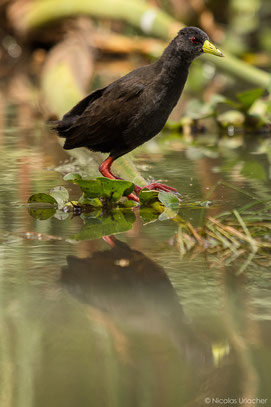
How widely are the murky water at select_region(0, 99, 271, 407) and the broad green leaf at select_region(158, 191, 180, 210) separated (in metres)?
0.06

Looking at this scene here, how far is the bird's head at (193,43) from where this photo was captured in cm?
279

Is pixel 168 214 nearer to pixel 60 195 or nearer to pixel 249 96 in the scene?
pixel 60 195

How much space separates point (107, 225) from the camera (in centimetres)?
255

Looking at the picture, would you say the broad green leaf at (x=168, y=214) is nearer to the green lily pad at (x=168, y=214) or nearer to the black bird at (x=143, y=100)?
the green lily pad at (x=168, y=214)

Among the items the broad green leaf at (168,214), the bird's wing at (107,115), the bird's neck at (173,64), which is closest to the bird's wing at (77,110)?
the bird's wing at (107,115)

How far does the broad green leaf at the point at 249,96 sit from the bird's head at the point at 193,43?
1377mm

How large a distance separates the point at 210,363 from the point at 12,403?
0.38 m

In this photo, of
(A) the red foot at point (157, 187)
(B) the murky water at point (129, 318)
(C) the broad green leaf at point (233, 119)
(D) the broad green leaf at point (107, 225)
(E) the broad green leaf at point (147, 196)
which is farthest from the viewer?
(C) the broad green leaf at point (233, 119)

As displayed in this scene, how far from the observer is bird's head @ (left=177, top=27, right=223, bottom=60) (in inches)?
110

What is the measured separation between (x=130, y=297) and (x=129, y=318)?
13 cm

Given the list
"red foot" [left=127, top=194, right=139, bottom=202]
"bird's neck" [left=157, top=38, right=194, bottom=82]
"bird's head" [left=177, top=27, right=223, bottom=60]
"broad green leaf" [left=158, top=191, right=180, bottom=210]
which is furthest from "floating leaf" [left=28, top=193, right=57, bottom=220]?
"bird's head" [left=177, top=27, right=223, bottom=60]

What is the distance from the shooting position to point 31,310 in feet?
6.01

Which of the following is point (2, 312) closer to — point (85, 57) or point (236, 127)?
point (236, 127)

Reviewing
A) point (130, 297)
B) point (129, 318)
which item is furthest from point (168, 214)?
point (129, 318)
